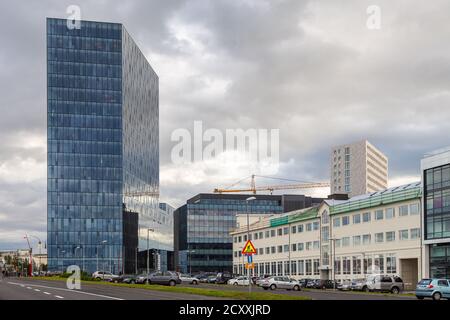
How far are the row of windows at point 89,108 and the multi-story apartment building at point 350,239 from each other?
180 feet

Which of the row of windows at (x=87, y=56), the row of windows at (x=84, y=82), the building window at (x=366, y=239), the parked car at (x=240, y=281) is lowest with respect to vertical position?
the parked car at (x=240, y=281)

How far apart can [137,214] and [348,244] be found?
286ft

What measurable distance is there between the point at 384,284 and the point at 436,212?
13175 mm

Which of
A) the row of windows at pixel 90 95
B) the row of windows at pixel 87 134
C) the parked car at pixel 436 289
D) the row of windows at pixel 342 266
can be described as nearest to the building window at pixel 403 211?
the row of windows at pixel 342 266

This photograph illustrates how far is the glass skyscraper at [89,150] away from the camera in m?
165

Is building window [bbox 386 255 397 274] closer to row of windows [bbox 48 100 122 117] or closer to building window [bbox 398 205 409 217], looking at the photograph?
building window [bbox 398 205 409 217]

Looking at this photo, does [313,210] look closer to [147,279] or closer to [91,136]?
[147,279]

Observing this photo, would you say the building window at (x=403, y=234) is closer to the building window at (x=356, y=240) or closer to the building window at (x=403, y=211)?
the building window at (x=403, y=211)

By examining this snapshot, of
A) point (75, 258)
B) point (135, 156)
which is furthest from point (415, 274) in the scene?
point (135, 156)

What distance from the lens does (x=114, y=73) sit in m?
171

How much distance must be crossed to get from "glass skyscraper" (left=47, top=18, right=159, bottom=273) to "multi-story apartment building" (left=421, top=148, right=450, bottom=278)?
320 ft

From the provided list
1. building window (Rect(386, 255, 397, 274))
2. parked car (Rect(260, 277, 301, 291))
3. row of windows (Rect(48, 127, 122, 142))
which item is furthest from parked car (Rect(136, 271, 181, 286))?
row of windows (Rect(48, 127, 122, 142))

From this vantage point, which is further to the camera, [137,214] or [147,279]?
[137,214]

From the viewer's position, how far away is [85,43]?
17150 cm
